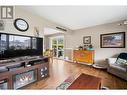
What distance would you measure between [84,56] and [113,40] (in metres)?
1.46

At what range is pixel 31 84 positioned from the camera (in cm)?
255

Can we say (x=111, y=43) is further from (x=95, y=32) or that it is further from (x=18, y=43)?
(x=18, y=43)

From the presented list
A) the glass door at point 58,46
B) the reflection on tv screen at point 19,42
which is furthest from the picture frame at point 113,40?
the reflection on tv screen at point 19,42

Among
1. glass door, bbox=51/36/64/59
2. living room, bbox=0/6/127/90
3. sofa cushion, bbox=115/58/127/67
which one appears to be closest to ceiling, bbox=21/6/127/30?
living room, bbox=0/6/127/90

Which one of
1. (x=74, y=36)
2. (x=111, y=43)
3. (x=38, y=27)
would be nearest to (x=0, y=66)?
(x=38, y=27)

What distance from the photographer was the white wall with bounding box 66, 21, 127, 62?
419cm

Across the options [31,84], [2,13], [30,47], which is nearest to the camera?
[2,13]

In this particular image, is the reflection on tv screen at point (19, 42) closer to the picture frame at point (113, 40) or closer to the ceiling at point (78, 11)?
the ceiling at point (78, 11)

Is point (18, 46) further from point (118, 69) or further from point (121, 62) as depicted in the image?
point (121, 62)

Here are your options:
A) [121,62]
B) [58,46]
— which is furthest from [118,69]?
[58,46]

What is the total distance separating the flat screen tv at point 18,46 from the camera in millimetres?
2201

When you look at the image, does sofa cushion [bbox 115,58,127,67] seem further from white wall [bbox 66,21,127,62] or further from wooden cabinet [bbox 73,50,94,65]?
wooden cabinet [bbox 73,50,94,65]

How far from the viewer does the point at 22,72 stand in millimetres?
2330
